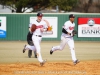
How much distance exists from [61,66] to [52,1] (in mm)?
29614

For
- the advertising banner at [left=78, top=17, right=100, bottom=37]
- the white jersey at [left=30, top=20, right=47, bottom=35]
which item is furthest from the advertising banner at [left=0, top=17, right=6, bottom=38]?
the white jersey at [left=30, top=20, right=47, bottom=35]

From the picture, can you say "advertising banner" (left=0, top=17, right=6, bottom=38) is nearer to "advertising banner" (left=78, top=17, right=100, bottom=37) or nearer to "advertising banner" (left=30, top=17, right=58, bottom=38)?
"advertising banner" (left=30, top=17, right=58, bottom=38)

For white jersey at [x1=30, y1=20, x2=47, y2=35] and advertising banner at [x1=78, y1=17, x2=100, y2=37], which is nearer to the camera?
white jersey at [x1=30, y1=20, x2=47, y2=35]

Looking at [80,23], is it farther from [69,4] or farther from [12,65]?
[69,4]

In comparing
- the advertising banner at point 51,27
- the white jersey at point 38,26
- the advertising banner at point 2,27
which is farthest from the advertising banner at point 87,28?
the white jersey at point 38,26

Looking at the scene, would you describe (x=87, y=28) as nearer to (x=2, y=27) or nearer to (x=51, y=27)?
(x=51, y=27)

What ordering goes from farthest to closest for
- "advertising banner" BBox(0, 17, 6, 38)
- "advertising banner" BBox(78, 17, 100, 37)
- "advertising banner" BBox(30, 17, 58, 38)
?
"advertising banner" BBox(78, 17, 100, 37) < "advertising banner" BBox(30, 17, 58, 38) < "advertising banner" BBox(0, 17, 6, 38)

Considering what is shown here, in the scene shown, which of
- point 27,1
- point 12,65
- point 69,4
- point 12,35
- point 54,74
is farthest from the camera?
point 69,4

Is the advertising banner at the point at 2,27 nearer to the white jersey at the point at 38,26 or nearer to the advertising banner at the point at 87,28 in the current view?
the advertising banner at the point at 87,28

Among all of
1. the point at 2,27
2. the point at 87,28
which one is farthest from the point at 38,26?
the point at 87,28

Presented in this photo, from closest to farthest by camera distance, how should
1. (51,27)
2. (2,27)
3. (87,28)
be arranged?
1. (2,27)
2. (51,27)
3. (87,28)

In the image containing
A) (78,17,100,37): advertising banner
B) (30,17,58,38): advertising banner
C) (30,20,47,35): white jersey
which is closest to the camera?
(30,20,47,35): white jersey

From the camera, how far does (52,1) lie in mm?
45344

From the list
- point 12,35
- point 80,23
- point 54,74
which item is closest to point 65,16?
point 80,23
